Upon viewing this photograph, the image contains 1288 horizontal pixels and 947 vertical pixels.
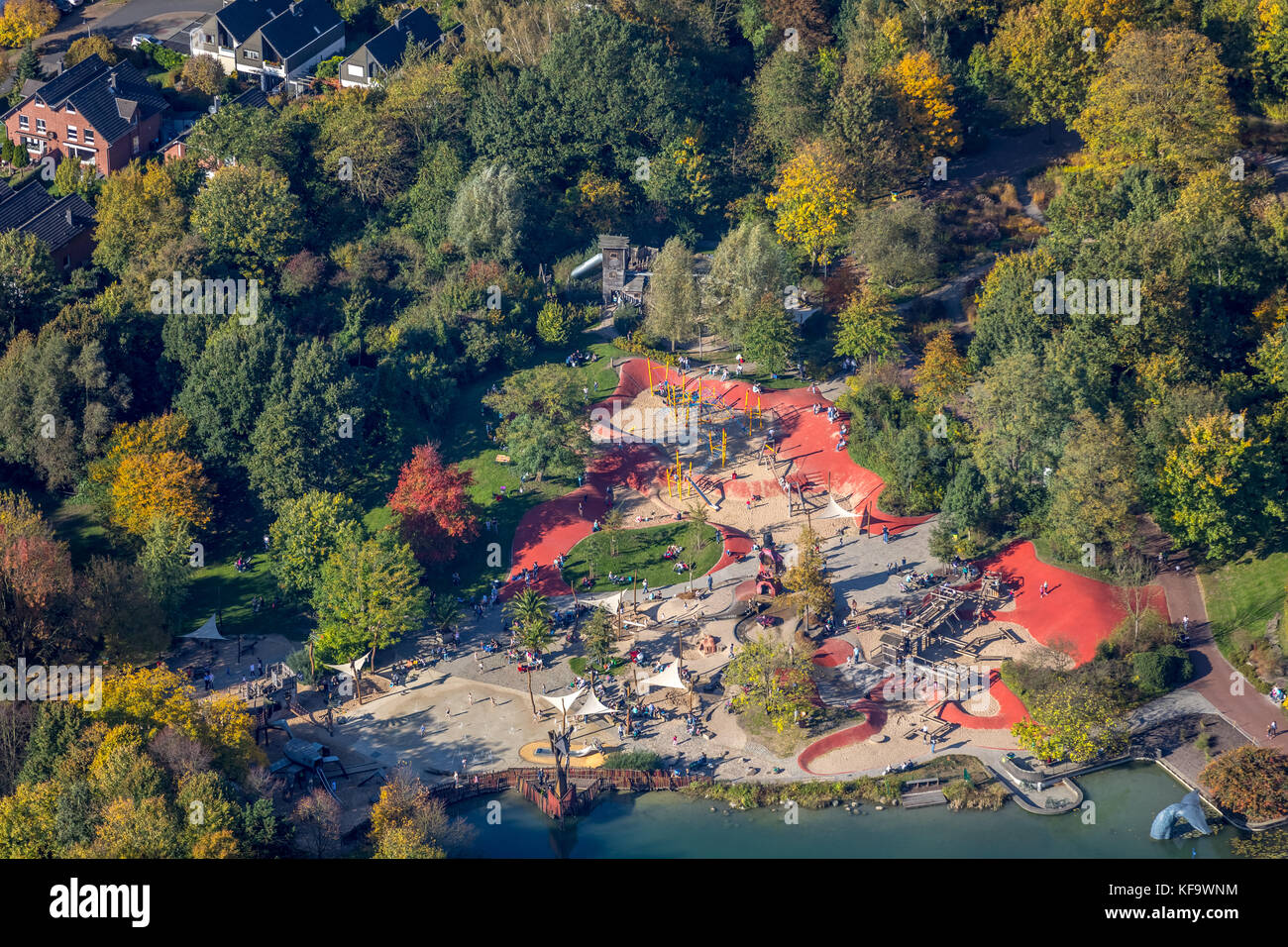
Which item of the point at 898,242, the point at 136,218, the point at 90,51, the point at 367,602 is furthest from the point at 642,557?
the point at 90,51

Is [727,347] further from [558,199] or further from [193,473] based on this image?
[193,473]

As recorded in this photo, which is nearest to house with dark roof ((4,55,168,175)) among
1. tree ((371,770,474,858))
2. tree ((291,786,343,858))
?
tree ((291,786,343,858))

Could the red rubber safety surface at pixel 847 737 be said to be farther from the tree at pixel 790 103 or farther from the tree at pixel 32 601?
the tree at pixel 790 103

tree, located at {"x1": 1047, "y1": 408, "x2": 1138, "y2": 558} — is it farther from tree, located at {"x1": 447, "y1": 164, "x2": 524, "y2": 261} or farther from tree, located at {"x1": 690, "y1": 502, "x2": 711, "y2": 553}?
tree, located at {"x1": 447, "y1": 164, "x2": 524, "y2": 261}

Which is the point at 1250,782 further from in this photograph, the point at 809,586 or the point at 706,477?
the point at 706,477

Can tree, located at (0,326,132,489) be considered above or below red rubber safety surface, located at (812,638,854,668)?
above

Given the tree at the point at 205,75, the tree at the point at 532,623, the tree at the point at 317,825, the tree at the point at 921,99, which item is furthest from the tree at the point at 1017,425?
the tree at the point at 205,75

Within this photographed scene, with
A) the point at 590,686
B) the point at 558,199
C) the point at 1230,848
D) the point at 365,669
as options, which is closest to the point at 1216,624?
the point at 1230,848
